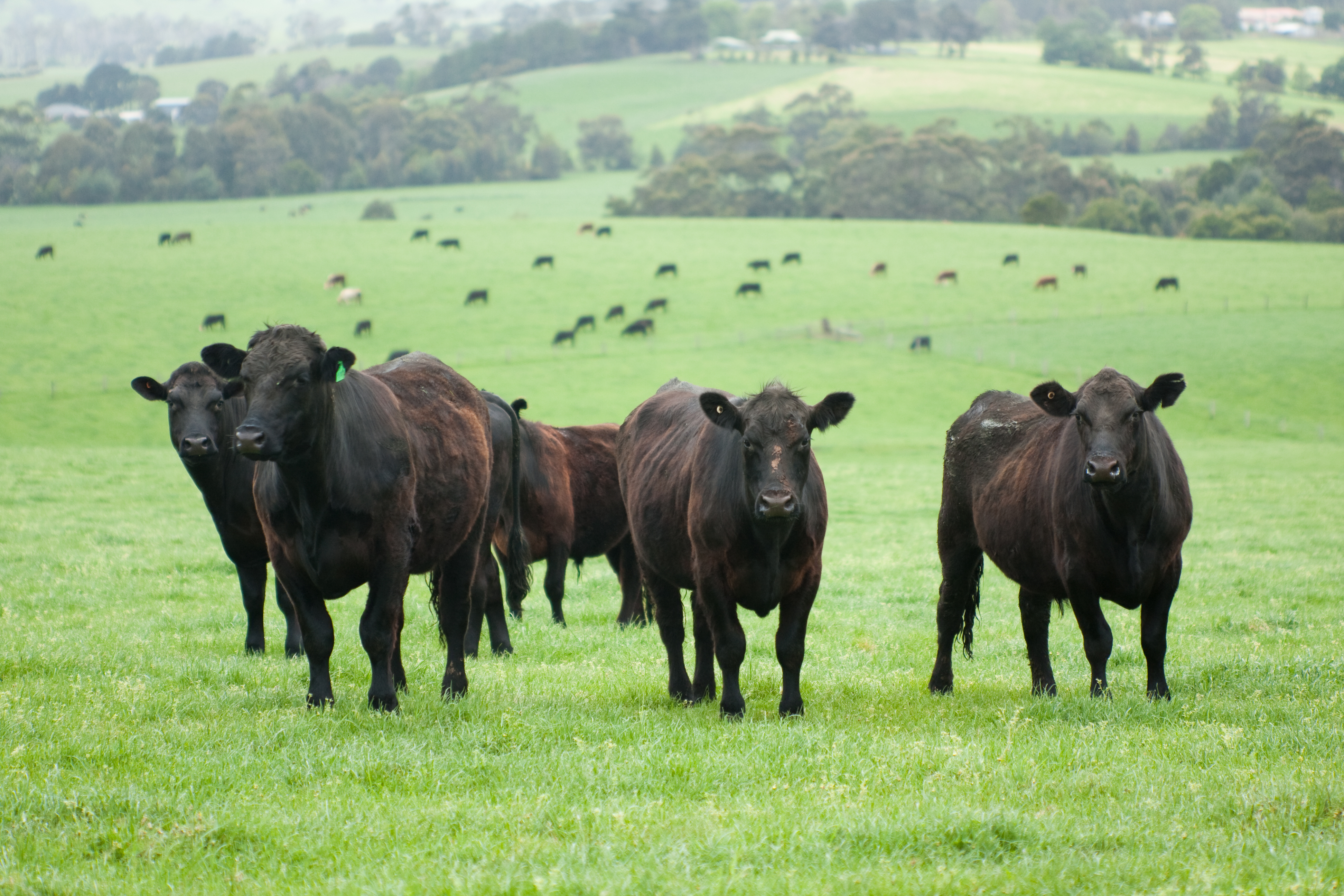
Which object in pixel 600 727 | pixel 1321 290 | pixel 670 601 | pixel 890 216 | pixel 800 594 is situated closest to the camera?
pixel 600 727

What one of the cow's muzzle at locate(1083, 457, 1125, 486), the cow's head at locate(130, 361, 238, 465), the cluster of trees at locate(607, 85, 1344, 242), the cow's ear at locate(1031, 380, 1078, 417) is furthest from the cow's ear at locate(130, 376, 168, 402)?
the cluster of trees at locate(607, 85, 1344, 242)

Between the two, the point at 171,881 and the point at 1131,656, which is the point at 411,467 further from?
the point at 1131,656

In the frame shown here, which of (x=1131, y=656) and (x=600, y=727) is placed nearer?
(x=600, y=727)

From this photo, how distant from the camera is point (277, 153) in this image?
11550 cm

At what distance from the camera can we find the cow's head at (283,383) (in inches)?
291

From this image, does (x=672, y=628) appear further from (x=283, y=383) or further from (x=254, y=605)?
(x=254, y=605)

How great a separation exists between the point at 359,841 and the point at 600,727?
96.4 inches

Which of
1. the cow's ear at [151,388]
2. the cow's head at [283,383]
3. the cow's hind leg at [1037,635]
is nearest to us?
the cow's head at [283,383]

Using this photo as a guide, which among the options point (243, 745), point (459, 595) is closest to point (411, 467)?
point (459, 595)

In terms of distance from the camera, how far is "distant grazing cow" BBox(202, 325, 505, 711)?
760cm

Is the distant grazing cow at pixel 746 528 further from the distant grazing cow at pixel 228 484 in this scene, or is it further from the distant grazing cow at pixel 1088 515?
the distant grazing cow at pixel 228 484

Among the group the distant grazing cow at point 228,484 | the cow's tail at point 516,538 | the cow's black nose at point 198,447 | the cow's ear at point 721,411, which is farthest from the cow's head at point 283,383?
the cow's tail at point 516,538

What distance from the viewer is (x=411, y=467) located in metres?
8.28

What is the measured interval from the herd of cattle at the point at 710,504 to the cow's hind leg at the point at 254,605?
47.1 inches
